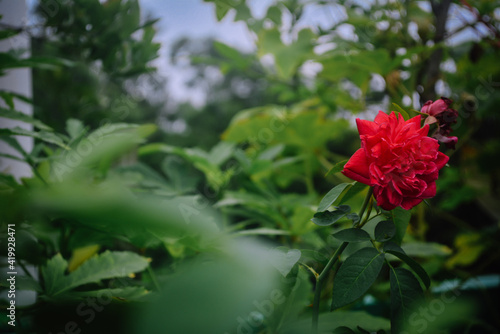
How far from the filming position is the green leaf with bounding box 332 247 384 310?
272 mm

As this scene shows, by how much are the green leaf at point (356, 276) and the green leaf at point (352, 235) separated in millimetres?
14

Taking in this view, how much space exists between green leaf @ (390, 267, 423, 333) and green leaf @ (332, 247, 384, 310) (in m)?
0.02

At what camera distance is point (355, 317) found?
0.38 meters

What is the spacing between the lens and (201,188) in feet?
2.68

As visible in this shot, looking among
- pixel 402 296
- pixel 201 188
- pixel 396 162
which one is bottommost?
pixel 201 188

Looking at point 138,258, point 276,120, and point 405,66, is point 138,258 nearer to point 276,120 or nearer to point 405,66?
point 276,120

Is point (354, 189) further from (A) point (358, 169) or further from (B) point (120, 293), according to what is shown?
(B) point (120, 293)

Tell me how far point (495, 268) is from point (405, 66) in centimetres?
83

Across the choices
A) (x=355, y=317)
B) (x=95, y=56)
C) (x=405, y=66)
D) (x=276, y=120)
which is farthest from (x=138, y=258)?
(x=405, y=66)

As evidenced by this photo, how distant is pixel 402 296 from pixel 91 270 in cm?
32

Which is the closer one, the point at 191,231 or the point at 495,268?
the point at 191,231

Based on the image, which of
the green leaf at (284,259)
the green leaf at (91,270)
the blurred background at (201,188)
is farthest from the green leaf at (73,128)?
the green leaf at (284,259)

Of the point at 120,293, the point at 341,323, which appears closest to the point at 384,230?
the point at 341,323

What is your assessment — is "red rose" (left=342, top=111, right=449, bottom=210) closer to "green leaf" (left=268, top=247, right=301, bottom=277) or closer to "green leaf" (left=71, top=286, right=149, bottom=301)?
"green leaf" (left=268, top=247, right=301, bottom=277)
